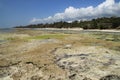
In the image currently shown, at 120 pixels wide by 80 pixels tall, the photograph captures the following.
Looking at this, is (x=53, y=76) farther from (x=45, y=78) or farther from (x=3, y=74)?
(x=3, y=74)

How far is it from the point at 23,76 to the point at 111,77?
5.86 meters

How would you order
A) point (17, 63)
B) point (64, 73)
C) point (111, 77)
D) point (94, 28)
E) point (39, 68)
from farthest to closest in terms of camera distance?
point (94, 28), point (17, 63), point (39, 68), point (64, 73), point (111, 77)

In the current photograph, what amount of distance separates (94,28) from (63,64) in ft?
266

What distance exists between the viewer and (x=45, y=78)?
41.5 ft

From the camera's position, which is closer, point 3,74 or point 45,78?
point 45,78

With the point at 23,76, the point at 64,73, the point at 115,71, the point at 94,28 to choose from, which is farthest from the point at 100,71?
the point at 94,28

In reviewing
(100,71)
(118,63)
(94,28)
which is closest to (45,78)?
(100,71)

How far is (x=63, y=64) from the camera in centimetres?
1570

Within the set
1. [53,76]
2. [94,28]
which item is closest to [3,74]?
[53,76]

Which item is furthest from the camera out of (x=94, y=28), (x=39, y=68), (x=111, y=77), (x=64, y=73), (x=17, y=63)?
(x=94, y=28)

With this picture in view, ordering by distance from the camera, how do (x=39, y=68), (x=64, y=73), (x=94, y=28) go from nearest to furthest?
(x=64, y=73) < (x=39, y=68) < (x=94, y=28)

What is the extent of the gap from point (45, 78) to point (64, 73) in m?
1.45

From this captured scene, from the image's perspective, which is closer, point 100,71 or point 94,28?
A: point 100,71

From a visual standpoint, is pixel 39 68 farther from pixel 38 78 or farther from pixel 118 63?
pixel 118 63
